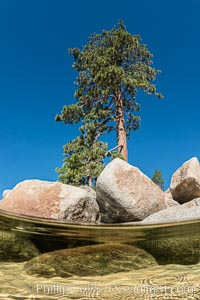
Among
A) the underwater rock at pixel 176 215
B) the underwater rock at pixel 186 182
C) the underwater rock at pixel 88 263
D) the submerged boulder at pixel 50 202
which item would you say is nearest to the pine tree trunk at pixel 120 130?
the underwater rock at pixel 186 182

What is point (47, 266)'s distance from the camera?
4184 millimetres

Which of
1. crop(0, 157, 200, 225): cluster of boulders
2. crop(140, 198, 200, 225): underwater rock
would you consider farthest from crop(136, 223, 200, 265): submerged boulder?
crop(0, 157, 200, 225): cluster of boulders

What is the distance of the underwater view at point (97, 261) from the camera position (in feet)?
12.5

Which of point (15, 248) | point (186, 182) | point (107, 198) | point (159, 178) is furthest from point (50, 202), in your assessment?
point (159, 178)

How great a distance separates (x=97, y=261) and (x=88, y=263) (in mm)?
124

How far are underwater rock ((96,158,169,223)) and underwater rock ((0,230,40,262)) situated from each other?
5.84 ft

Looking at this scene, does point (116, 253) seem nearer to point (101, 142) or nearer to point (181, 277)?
point (181, 277)

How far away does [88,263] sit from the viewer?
432 cm

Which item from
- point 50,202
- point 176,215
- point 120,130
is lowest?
point 176,215

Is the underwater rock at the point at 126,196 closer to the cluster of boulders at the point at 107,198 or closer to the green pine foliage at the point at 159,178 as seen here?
the cluster of boulders at the point at 107,198

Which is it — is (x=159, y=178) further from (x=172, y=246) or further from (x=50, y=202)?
(x=172, y=246)

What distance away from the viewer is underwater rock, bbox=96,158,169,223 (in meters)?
6.70

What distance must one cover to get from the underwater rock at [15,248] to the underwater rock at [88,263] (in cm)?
33

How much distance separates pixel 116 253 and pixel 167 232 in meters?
1.37
